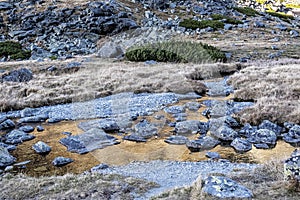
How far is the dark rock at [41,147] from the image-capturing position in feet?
45.6

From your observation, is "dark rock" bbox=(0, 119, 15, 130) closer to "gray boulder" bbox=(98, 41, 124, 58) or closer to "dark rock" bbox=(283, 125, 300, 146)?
"dark rock" bbox=(283, 125, 300, 146)

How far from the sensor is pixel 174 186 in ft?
31.9

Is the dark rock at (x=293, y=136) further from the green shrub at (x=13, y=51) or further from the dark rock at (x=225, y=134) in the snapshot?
the green shrub at (x=13, y=51)

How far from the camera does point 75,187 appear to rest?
31.8ft

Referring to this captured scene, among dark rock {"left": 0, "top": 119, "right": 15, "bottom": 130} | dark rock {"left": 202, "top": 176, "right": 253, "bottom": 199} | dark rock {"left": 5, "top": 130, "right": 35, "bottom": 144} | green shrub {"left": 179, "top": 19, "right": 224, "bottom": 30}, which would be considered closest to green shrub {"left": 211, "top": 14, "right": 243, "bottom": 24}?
green shrub {"left": 179, "top": 19, "right": 224, "bottom": 30}

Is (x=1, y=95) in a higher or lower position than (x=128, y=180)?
lower

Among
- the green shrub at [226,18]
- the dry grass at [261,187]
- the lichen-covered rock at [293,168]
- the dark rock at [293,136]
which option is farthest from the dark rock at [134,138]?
the green shrub at [226,18]

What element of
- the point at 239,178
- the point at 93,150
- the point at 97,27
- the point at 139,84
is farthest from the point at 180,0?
the point at 239,178

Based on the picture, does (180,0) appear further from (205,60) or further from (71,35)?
(205,60)

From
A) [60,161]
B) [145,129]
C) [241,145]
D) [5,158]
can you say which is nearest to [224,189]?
[241,145]

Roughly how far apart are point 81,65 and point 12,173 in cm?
1996

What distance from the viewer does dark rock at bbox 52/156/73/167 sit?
12.7 m

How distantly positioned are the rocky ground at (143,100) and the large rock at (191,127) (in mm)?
46

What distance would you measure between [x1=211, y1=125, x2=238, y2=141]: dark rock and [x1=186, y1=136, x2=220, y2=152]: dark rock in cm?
39
